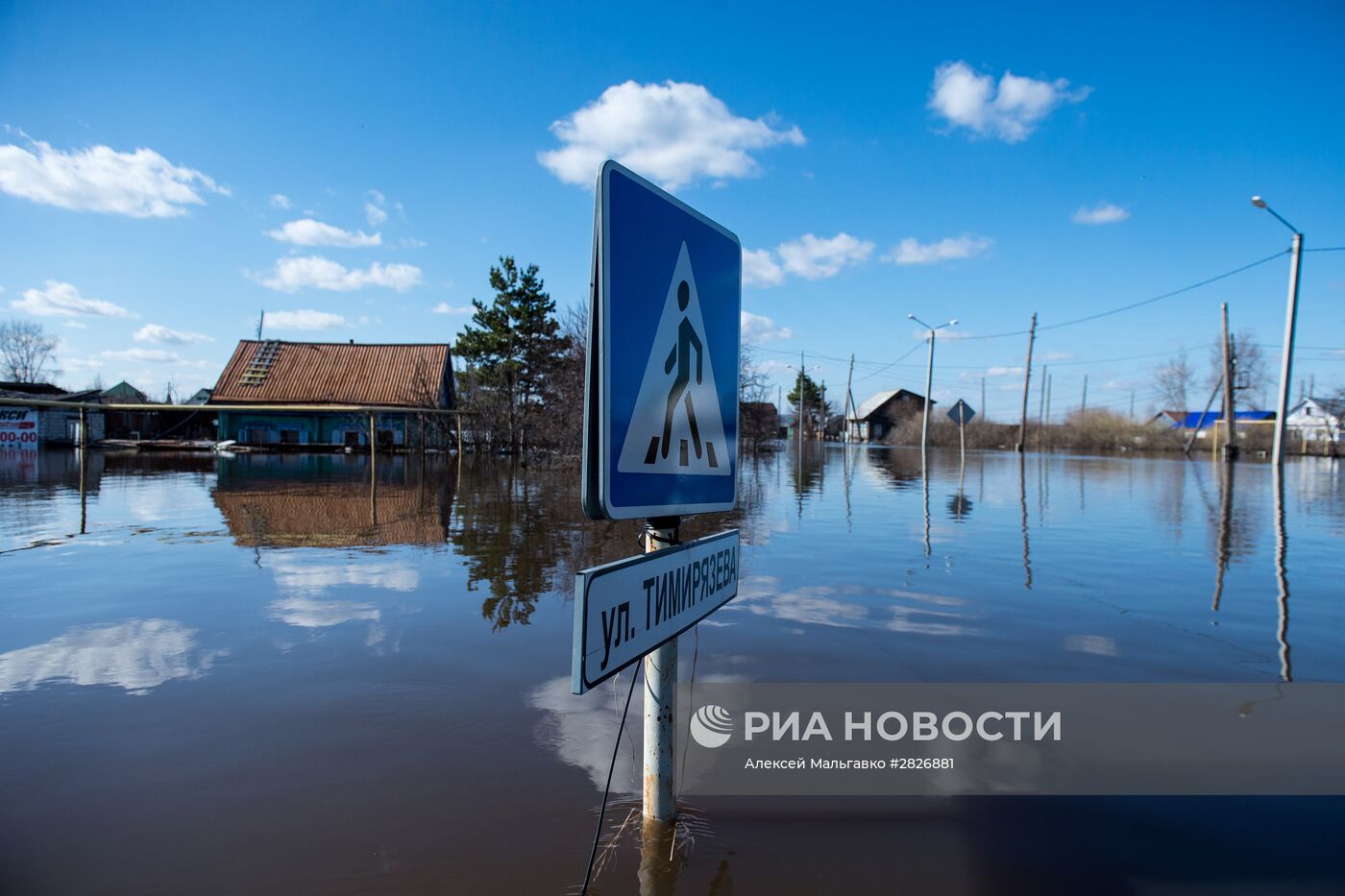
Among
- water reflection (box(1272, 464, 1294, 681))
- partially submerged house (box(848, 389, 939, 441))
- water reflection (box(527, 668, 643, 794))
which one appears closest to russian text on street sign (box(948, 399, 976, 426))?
water reflection (box(1272, 464, 1294, 681))

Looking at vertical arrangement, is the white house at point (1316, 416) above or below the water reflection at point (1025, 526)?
above

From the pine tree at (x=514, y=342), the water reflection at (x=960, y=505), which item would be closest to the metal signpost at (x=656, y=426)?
the water reflection at (x=960, y=505)

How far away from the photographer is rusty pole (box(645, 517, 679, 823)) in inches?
93.6

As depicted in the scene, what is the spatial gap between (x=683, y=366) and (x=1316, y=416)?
360ft

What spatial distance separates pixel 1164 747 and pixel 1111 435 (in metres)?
70.5

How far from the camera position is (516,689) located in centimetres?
459

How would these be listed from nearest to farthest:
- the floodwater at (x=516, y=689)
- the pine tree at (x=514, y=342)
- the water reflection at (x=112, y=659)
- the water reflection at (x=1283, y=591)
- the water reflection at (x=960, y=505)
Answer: the floodwater at (x=516, y=689)
the water reflection at (x=112, y=659)
the water reflection at (x=1283, y=591)
the water reflection at (x=960, y=505)
the pine tree at (x=514, y=342)

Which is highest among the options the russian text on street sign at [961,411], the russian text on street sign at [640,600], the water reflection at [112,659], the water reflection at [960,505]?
the russian text on street sign at [961,411]

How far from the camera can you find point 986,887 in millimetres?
2674

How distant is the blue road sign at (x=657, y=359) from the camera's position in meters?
1.97

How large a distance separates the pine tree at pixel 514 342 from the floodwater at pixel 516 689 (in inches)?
1049

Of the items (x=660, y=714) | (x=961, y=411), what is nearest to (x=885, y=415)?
(x=961, y=411)

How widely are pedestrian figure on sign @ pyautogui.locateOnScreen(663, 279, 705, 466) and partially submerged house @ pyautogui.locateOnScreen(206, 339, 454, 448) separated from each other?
41661 mm

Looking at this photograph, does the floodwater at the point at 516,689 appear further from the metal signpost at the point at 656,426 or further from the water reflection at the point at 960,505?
the water reflection at the point at 960,505
